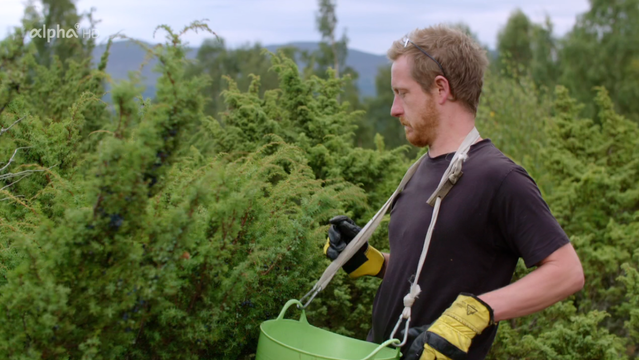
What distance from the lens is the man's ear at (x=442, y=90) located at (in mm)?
2131

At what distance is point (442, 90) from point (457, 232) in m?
0.58

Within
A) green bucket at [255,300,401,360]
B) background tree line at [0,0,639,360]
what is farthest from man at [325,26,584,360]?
background tree line at [0,0,639,360]

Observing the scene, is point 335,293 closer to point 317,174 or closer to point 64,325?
point 317,174

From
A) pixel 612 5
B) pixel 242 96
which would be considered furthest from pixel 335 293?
pixel 612 5

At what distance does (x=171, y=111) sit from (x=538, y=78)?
114ft

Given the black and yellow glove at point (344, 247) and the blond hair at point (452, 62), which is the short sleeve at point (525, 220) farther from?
the black and yellow glove at point (344, 247)

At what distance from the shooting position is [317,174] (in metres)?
4.77

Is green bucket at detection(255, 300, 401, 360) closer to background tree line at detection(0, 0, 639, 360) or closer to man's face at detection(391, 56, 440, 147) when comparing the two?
background tree line at detection(0, 0, 639, 360)

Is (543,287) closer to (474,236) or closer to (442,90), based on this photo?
(474,236)

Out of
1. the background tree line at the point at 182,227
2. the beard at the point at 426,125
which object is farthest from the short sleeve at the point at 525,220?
the background tree line at the point at 182,227

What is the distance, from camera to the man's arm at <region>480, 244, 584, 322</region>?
68.2 inches

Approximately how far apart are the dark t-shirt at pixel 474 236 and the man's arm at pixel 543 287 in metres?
0.03

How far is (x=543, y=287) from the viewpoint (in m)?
1.73

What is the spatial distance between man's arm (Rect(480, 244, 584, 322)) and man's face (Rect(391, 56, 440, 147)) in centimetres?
69
